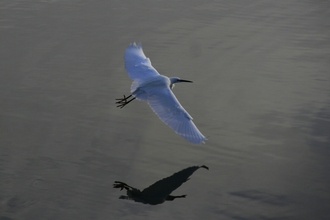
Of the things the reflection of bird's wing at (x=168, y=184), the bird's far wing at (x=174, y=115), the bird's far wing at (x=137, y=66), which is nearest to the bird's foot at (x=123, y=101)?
the bird's far wing at (x=137, y=66)

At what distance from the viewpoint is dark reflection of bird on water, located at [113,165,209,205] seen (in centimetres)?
369

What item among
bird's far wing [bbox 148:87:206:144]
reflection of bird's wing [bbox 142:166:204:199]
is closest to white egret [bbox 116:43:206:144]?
bird's far wing [bbox 148:87:206:144]

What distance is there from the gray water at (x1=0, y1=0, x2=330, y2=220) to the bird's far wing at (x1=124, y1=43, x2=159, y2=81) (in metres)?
0.41

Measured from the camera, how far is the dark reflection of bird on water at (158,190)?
12.1ft

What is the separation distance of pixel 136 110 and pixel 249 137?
106cm

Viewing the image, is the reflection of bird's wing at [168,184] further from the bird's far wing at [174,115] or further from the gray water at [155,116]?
the bird's far wing at [174,115]

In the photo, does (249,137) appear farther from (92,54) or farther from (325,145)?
(92,54)

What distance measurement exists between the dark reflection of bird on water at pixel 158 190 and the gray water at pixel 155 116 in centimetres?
6

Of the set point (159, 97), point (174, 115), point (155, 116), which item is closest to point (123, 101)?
point (155, 116)

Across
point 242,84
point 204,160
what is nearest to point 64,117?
point 204,160

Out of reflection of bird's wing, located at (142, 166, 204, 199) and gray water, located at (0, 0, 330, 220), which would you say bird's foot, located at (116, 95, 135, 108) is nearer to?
gray water, located at (0, 0, 330, 220)

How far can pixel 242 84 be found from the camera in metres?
5.40

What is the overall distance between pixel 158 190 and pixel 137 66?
1.31 metres

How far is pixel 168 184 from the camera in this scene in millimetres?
3861
